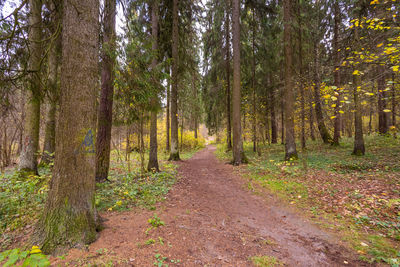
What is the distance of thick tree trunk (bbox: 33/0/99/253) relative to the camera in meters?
2.70

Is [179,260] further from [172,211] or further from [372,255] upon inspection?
[372,255]

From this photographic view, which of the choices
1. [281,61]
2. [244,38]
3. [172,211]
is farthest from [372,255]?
[281,61]

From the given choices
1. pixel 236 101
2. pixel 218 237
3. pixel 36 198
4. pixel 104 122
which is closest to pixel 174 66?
pixel 236 101

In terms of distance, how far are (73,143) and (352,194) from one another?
6.39 m

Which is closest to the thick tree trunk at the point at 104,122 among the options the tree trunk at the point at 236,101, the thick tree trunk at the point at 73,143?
the thick tree trunk at the point at 73,143

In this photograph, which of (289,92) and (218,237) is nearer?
(218,237)

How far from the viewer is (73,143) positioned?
108 inches

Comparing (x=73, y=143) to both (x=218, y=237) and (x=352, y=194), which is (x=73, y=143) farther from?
(x=352, y=194)

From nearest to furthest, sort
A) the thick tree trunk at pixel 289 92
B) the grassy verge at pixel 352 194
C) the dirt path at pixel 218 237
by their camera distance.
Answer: the dirt path at pixel 218 237 → the grassy verge at pixel 352 194 → the thick tree trunk at pixel 289 92

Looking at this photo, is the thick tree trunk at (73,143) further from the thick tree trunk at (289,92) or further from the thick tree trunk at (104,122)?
the thick tree trunk at (289,92)

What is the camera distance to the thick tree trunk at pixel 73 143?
8.87 ft

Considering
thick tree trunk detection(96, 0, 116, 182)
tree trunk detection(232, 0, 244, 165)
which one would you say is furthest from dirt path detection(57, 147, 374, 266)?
tree trunk detection(232, 0, 244, 165)

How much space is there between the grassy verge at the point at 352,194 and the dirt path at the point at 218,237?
480 mm

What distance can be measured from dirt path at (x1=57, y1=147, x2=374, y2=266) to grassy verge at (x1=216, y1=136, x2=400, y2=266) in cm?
48
